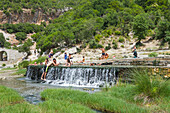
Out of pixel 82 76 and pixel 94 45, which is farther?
pixel 94 45

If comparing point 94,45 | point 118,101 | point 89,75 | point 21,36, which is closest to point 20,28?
point 21,36

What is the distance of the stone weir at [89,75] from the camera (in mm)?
10773

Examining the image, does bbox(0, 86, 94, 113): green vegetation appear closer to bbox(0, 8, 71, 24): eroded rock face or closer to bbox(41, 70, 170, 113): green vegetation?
bbox(41, 70, 170, 113): green vegetation

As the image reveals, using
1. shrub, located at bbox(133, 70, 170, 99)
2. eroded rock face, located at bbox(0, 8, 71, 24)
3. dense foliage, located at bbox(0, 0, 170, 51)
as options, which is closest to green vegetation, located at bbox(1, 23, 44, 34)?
eroded rock face, located at bbox(0, 8, 71, 24)

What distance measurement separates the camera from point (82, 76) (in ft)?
42.1

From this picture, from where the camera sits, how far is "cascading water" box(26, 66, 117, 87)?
11.5 m

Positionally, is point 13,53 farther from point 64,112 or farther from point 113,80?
point 64,112

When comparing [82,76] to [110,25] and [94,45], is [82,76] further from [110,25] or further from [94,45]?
[110,25]

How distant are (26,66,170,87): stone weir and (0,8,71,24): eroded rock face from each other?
105452mm

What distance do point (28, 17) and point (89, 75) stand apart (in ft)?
372

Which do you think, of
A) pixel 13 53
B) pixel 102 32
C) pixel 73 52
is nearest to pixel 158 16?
pixel 102 32

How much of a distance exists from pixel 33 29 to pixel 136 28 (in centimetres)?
8198

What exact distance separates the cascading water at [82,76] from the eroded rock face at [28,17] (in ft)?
346

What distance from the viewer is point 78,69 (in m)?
13.3
